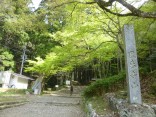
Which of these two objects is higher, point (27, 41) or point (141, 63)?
point (27, 41)

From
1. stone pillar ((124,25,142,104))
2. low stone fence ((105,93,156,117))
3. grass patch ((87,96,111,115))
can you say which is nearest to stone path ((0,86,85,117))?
grass patch ((87,96,111,115))

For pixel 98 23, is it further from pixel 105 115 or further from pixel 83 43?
pixel 105 115

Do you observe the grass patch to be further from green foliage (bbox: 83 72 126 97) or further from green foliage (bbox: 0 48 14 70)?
green foliage (bbox: 0 48 14 70)

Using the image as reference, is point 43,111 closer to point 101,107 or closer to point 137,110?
point 101,107

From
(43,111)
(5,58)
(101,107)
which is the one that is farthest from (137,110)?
(5,58)

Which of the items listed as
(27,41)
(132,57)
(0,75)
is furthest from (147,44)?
(0,75)

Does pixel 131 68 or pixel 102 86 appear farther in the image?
pixel 102 86

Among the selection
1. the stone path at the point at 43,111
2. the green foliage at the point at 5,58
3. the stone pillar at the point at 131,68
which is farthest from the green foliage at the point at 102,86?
the green foliage at the point at 5,58

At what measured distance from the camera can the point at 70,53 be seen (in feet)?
37.8

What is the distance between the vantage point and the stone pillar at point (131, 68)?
547 centimetres

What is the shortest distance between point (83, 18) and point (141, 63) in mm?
6671

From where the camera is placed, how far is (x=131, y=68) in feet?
18.6

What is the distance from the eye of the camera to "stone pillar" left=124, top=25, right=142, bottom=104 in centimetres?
547

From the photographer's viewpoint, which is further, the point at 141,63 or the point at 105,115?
the point at 141,63
